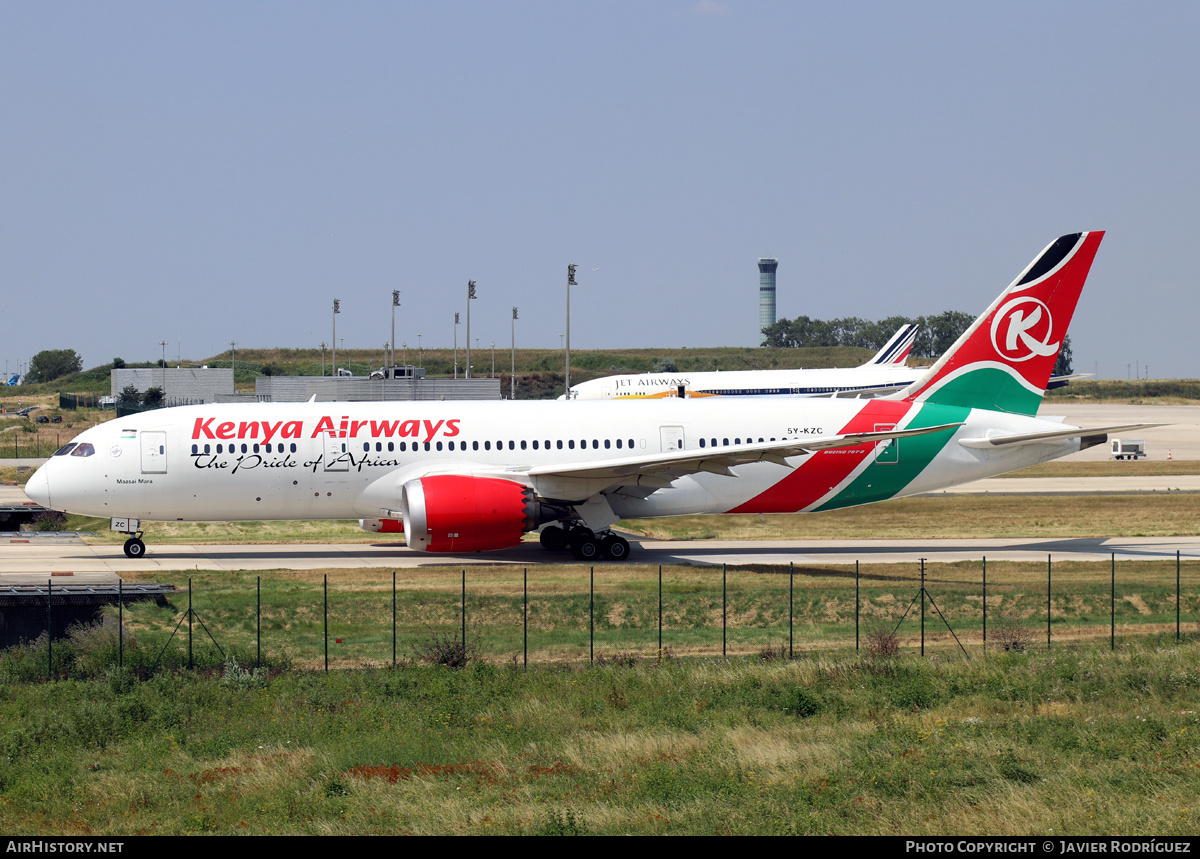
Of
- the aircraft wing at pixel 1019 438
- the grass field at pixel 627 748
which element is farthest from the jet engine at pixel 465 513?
the aircraft wing at pixel 1019 438

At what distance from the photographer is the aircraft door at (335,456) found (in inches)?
1356

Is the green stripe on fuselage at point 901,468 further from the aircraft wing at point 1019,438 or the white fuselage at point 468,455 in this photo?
the aircraft wing at point 1019,438

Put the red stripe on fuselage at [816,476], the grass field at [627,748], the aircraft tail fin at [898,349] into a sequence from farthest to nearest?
the aircraft tail fin at [898,349] → the red stripe on fuselage at [816,476] → the grass field at [627,748]

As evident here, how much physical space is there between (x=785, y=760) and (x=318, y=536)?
27.3m

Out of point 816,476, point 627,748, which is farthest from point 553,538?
point 627,748

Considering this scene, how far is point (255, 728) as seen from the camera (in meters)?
19.7

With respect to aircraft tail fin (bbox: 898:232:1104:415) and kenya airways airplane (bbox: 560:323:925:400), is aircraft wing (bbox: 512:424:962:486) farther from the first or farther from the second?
kenya airways airplane (bbox: 560:323:925:400)

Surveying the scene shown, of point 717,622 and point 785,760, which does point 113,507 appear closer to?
point 717,622

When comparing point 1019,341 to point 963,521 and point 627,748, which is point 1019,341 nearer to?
point 963,521

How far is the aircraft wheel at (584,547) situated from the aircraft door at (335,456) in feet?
23.4

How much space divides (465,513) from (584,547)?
14.8 feet

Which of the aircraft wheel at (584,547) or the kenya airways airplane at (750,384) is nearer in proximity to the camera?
the aircraft wheel at (584,547)

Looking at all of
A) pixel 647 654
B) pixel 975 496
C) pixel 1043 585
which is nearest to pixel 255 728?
pixel 647 654

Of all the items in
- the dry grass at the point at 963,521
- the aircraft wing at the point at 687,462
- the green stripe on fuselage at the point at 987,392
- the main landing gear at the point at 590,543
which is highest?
the green stripe on fuselage at the point at 987,392
